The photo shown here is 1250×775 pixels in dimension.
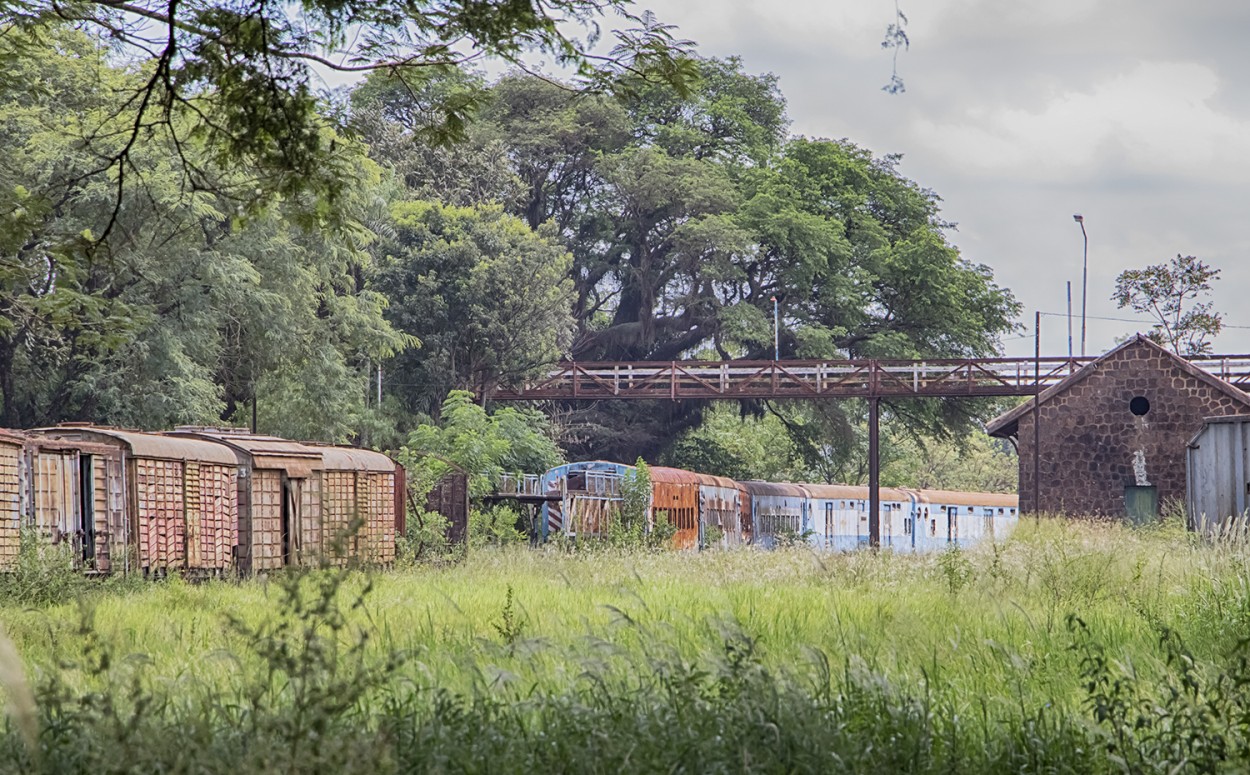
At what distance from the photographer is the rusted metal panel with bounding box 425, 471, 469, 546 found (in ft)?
92.3

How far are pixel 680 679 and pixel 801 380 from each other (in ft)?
→ 121

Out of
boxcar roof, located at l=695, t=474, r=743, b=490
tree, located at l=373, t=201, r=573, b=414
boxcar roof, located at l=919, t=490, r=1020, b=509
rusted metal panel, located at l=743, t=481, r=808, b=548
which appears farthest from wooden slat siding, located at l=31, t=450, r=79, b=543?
boxcar roof, located at l=919, t=490, r=1020, b=509

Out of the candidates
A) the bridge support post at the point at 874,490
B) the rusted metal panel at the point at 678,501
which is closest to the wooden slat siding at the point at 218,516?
the rusted metal panel at the point at 678,501

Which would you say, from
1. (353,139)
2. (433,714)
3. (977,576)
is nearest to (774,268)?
(977,576)

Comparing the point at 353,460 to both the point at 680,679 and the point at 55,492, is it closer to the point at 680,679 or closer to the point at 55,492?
the point at 55,492

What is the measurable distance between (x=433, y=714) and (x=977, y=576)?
891 cm

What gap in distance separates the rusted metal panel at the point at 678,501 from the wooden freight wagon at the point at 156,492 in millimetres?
11741

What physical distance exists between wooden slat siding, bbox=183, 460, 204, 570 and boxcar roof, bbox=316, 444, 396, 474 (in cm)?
324

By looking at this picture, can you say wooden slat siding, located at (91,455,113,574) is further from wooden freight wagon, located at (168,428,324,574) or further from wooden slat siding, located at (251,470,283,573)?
wooden slat siding, located at (251,470,283,573)

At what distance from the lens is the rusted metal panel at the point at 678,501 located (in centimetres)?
3121

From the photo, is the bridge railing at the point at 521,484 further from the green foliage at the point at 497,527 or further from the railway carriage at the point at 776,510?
the railway carriage at the point at 776,510

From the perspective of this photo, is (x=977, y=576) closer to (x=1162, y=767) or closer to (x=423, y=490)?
(x=1162, y=767)

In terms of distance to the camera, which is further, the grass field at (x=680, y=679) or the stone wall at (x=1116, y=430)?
the stone wall at (x=1116, y=430)

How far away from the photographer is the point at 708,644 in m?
8.56
